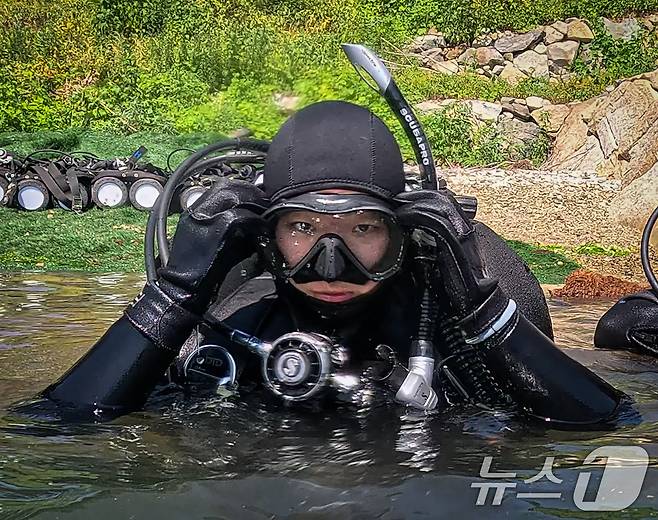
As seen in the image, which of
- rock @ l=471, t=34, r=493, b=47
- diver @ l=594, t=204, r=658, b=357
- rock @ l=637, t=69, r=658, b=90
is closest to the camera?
diver @ l=594, t=204, r=658, b=357

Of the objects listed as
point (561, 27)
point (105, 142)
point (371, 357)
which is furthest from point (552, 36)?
point (371, 357)

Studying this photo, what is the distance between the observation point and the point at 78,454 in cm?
Answer: 219

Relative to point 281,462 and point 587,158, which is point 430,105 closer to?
point 587,158

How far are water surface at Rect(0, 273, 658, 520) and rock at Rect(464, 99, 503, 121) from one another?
13.1 meters

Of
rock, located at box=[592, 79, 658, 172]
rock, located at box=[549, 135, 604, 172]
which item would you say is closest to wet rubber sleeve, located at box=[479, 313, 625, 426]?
rock, located at box=[592, 79, 658, 172]

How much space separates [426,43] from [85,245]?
1047 centimetres

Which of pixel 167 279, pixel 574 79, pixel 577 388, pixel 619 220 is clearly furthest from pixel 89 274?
pixel 574 79

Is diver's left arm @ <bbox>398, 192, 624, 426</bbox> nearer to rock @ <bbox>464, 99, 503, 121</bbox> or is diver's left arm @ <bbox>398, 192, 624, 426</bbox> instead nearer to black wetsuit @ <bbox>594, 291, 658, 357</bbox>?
black wetsuit @ <bbox>594, 291, 658, 357</bbox>

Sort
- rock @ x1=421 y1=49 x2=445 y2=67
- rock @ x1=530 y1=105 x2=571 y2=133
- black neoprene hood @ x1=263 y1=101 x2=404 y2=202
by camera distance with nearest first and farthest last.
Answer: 1. black neoprene hood @ x1=263 y1=101 x2=404 y2=202
2. rock @ x1=530 y1=105 x2=571 y2=133
3. rock @ x1=421 y1=49 x2=445 y2=67

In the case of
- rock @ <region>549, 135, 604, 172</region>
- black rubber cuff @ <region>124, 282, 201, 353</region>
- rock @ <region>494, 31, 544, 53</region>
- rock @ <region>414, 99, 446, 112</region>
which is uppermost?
rock @ <region>494, 31, 544, 53</region>

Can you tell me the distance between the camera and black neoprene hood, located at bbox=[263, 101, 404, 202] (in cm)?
A: 243

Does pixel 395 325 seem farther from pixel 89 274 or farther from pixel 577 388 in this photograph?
pixel 89 274

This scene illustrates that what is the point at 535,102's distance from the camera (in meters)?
16.2

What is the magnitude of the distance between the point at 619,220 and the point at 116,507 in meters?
10.5
